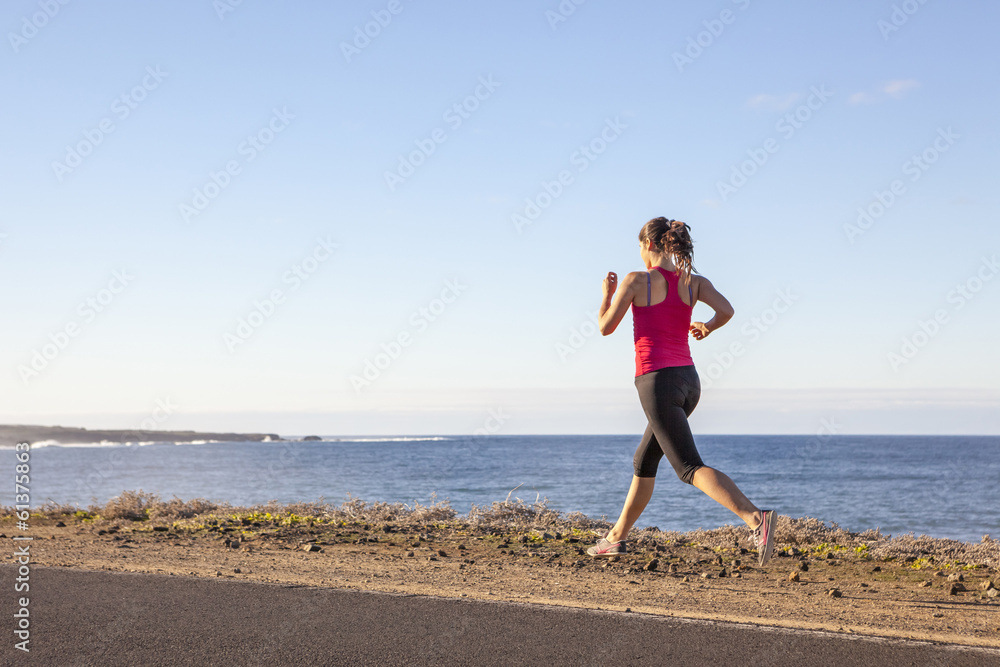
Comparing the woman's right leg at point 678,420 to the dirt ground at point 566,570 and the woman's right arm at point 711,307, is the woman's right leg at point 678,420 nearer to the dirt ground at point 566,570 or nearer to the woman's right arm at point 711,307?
the woman's right arm at point 711,307

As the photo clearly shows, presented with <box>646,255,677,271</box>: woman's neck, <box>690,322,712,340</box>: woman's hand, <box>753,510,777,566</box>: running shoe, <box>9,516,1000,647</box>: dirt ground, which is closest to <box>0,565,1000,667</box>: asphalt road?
<box>9,516,1000,647</box>: dirt ground

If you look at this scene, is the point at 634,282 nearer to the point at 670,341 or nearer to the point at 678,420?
the point at 670,341

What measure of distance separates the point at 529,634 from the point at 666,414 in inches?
67.4

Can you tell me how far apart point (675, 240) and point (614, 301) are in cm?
57

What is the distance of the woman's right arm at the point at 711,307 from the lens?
5324 millimetres

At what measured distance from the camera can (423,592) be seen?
16.2 feet

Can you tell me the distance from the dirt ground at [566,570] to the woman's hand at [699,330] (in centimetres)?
165

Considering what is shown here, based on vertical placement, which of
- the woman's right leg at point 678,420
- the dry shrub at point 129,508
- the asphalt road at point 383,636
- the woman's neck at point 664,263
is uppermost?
the woman's neck at point 664,263

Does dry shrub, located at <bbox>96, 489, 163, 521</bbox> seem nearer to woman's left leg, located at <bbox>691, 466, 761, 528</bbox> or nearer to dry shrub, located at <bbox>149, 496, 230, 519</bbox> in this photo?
dry shrub, located at <bbox>149, 496, 230, 519</bbox>

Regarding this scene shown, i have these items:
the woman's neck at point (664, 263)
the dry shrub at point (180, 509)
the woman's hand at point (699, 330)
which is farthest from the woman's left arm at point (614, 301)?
the dry shrub at point (180, 509)

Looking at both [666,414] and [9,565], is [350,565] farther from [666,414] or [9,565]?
[666,414]

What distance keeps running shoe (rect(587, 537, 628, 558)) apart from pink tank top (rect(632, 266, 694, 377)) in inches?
62.3

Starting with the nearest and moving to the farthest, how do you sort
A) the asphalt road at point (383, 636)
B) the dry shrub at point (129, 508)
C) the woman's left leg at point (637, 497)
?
the asphalt road at point (383, 636) → the woman's left leg at point (637, 497) → the dry shrub at point (129, 508)

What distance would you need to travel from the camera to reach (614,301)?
5.14m
